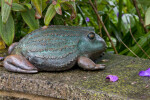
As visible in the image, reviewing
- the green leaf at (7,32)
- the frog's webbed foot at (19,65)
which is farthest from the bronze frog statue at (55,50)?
the green leaf at (7,32)

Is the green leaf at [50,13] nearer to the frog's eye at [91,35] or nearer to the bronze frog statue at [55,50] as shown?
the bronze frog statue at [55,50]

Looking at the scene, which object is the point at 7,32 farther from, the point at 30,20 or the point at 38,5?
the point at 38,5

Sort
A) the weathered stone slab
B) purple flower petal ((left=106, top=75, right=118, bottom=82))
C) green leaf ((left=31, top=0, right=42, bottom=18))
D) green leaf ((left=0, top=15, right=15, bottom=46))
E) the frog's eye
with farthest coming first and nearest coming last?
green leaf ((left=0, top=15, right=15, bottom=46)) → the frog's eye → green leaf ((left=31, top=0, right=42, bottom=18)) → purple flower petal ((left=106, top=75, right=118, bottom=82)) → the weathered stone slab

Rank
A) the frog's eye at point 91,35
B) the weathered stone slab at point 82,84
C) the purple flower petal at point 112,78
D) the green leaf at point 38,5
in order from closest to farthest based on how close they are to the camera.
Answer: the weathered stone slab at point 82,84, the purple flower petal at point 112,78, the green leaf at point 38,5, the frog's eye at point 91,35

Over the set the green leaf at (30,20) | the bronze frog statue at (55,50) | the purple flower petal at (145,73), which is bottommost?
the purple flower petal at (145,73)

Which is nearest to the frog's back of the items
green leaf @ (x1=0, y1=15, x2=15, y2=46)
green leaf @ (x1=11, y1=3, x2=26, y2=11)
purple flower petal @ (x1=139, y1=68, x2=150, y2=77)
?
green leaf @ (x1=0, y1=15, x2=15, y2=46)

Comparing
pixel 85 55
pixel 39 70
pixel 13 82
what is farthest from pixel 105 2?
pixel 13 82

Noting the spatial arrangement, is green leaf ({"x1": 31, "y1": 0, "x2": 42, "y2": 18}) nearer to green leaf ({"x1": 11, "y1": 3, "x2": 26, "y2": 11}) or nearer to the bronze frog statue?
the bronze frog statue
